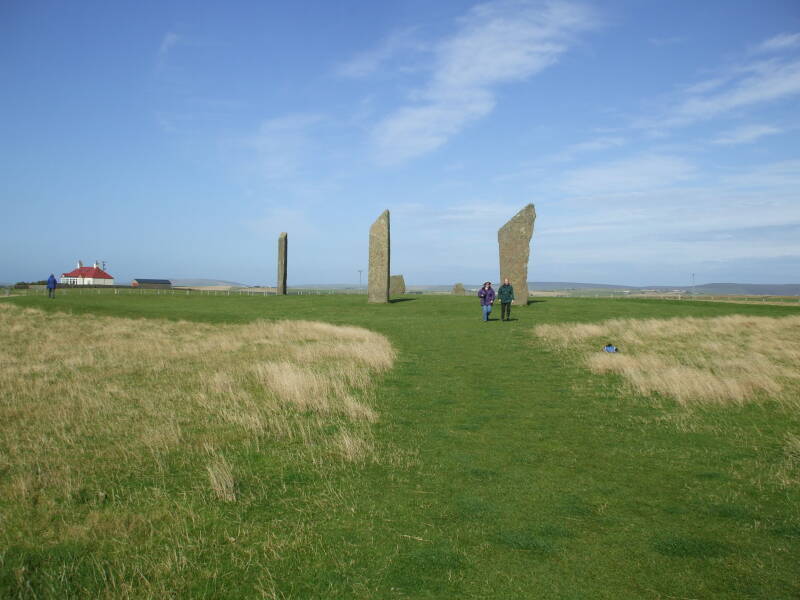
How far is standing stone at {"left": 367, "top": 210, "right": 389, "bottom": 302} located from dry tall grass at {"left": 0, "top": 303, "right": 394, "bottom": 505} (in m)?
14.0

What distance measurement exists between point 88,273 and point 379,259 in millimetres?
92926

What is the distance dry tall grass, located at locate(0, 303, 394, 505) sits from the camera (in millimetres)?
6926

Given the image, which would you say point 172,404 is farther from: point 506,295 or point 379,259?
point 379,259

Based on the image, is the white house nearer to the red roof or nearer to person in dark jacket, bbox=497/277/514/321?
the red roof

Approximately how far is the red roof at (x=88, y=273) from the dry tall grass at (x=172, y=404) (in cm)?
9639

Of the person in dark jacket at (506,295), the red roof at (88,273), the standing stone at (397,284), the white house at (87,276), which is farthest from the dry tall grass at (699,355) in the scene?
the red roof at (88,273)

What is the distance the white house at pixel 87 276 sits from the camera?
10094 cm

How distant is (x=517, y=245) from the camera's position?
99.8 feet

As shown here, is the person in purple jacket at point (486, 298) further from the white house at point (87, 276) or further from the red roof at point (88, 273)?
the red roof at point (88, 273)

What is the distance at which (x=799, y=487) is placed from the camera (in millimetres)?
6227

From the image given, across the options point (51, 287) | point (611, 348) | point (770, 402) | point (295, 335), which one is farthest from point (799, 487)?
point (51, 287)

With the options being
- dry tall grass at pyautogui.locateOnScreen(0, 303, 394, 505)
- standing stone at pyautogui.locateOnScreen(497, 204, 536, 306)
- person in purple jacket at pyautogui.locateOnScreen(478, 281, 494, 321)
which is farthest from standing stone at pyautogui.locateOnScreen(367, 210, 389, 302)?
dry tall grass at pyautogui.locateOnScreen(0, 303, 394, 505)

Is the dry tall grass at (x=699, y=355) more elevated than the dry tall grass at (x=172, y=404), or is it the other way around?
the dry tall grass at (x=699, y=355)

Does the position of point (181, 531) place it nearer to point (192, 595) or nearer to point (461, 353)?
point (192, 595)
